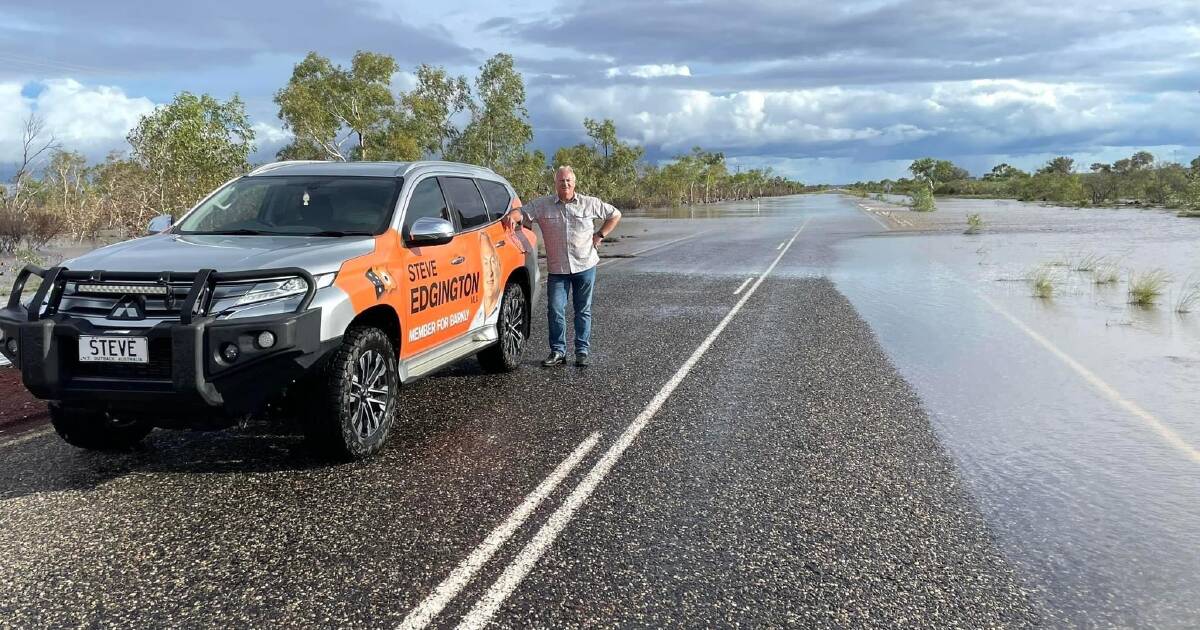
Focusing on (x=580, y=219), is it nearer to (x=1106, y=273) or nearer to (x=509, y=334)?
(x=509, y=334)

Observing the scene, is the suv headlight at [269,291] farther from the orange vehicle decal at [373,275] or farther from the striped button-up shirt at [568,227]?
the striped button-up shirt at [568,227]

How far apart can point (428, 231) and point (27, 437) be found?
3125 millimetres

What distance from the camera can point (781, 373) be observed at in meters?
7.93

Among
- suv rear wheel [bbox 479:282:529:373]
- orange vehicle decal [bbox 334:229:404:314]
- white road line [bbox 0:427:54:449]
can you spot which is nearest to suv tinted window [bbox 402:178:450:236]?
orange vehicle decal [bbox 334:229:404:314]

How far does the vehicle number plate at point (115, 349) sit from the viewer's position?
443 cm

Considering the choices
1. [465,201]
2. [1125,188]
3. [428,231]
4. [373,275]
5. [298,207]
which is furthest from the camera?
[1125,188]

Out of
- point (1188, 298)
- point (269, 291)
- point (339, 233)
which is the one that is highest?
point (339, 233)

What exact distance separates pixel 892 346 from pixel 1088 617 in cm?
628

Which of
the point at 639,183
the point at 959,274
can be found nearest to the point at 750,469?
the point at 959,274

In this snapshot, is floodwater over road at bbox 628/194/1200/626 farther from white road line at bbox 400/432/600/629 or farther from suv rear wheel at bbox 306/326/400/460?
suv rear wheel at bbox 306/326/400/460

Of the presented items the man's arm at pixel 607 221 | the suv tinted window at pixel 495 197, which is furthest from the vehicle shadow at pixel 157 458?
the man's arm at pixel 607 221

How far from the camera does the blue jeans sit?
836 centimetres

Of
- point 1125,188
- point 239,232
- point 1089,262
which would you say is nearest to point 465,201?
point 239,232

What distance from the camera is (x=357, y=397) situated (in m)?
5.17
